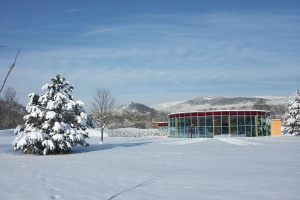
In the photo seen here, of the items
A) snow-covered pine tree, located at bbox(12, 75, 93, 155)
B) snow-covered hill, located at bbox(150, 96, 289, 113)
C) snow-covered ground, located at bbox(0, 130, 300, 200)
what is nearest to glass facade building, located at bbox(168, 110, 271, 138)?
snow-covered pine tree, located at bbox(12, 75, 93, 155)

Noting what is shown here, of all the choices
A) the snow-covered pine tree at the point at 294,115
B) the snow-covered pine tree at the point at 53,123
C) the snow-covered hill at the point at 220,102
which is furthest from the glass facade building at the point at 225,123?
the snow-covered hill at the point at 220,102

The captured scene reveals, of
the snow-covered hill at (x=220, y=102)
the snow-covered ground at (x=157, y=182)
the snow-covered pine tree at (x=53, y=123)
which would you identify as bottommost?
the snow-covered ground at (x=157, y=182)

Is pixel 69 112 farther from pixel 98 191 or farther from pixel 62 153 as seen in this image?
pixel 98 191

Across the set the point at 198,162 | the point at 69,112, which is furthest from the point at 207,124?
the point at 198,162

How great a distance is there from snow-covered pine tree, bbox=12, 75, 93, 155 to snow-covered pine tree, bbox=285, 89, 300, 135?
95.0 feet

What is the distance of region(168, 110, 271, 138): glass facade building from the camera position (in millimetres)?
43344

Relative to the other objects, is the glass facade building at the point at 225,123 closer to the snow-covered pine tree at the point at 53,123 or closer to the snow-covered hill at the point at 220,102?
the snow-covered pine tree at the point at 53,123

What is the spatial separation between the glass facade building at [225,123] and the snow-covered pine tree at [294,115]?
3.35m

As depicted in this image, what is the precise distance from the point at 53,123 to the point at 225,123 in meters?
27.1

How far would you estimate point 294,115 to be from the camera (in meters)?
42.3

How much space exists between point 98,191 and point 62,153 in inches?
548

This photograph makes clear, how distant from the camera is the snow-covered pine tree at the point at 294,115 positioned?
41.9 meters

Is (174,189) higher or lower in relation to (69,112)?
lower

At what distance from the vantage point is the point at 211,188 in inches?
368
